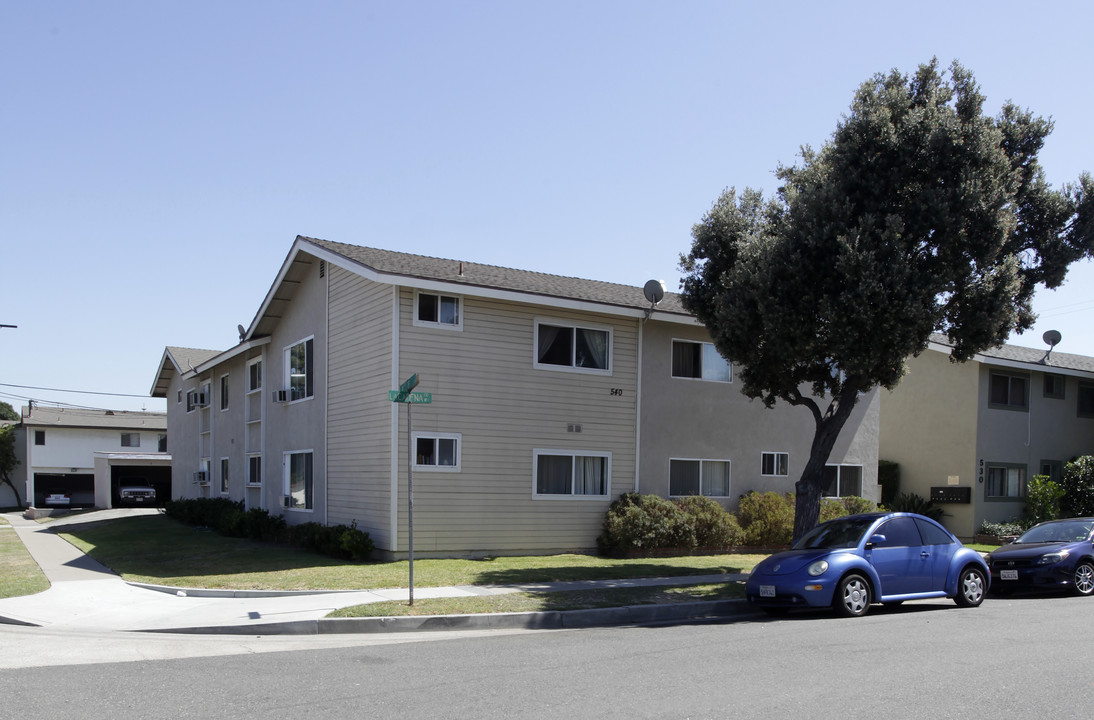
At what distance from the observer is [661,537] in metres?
19.2

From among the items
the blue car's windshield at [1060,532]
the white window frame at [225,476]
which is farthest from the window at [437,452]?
the white window frame at [225,476]

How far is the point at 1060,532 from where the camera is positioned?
16.0 meters

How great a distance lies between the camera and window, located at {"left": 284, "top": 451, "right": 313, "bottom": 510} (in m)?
21.8

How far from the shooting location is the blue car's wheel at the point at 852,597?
1189 centimetres

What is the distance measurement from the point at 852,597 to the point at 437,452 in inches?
338

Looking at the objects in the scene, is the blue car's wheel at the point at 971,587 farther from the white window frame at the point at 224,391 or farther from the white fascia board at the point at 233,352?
the white window frame at the point at 224,391

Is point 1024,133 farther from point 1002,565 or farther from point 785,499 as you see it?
point 785,499

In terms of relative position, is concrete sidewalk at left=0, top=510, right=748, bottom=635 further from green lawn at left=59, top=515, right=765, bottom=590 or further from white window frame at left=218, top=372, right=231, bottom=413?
white window frame at left=218, top=372, right=231, bottom=413

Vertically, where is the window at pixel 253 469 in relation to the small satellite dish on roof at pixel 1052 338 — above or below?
below

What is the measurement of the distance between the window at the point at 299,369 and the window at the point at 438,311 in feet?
16.7

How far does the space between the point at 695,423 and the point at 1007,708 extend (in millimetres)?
14548

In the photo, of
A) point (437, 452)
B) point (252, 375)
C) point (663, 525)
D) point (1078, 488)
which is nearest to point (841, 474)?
point (663, 525)

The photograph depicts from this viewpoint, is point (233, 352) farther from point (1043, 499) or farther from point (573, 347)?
point (1043, 499)

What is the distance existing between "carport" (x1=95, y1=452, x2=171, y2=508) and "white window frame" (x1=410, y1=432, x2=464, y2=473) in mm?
29261
